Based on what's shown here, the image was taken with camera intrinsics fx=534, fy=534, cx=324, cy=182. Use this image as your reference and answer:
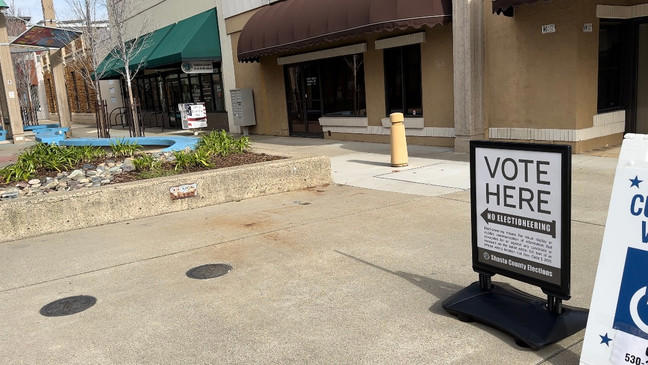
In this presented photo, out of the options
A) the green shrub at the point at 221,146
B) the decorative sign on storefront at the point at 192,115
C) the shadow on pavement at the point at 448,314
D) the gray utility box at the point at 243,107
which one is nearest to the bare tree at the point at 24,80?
the decorative sign on storefront at the point at 192,115

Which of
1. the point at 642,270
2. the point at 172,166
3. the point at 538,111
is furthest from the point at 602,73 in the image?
the point at 642,270

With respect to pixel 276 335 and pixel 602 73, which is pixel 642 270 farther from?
pixel 602 73

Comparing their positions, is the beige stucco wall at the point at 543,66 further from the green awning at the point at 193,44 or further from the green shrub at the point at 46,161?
the green awning at the point at 193,44

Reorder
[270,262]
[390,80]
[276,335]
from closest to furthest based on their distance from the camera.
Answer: [276,335] < [270,262] < [390,80]

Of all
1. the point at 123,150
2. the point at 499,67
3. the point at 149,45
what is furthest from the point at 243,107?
the point at 499,67

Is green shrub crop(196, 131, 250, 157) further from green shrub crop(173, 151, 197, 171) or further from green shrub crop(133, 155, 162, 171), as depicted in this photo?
green shrub crop(133, 155, 162, 171)

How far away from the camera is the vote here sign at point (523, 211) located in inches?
128

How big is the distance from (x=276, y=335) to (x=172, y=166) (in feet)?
19.7

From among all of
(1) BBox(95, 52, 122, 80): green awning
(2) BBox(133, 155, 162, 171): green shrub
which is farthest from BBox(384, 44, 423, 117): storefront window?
(1) BBox(95, 52, 122, 80): green awning

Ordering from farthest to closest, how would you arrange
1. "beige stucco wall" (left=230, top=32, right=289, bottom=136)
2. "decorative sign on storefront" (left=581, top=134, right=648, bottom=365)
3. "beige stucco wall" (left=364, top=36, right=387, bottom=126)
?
"beige stucco wall" (left=230, top=32, right=289, bottom=136) → "beige stucco wall" (left=364, top=36, right=387, bottom=126) → "decorative sign on storefront" (left=581, top=134, right=648, bottom=365)

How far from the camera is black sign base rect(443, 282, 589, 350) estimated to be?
132 inches

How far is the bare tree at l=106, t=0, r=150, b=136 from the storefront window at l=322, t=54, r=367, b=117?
6.60 m

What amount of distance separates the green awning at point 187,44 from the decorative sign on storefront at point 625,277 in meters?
18.2

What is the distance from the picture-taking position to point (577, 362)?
10.4 ft
